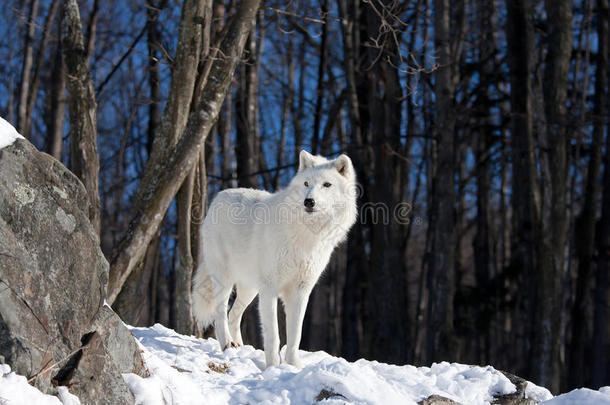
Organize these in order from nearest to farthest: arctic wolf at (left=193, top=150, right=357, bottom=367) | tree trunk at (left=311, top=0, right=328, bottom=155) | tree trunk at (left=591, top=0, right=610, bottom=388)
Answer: arctic wolf at (left=193, top=150, right=357, bottom=367) < tree trunk at (left=591, top=0, right=610, bottom=388) < tree trunk at (left=311, top=0, right=328, bottom=155)

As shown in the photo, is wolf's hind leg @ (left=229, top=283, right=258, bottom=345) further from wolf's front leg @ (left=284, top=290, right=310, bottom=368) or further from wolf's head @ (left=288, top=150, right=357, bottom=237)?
wolf's head @ (left=288, top=150, right=357, bottom=237)

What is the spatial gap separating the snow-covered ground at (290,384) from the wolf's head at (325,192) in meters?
1.35

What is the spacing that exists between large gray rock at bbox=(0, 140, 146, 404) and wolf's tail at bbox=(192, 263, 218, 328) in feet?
9.46

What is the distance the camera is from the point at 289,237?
5605 millimetres

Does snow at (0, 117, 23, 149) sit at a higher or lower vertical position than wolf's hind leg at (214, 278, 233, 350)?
higher

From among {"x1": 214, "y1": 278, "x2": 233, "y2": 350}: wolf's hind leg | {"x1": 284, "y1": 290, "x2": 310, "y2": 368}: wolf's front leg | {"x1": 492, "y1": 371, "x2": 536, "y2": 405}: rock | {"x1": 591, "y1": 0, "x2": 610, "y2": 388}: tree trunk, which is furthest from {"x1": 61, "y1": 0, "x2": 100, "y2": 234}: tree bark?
{"x1": 591, "y1": 0, "x2": 610, "y2": 388}: tree trunk

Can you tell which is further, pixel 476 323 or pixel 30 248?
pixel 476 323

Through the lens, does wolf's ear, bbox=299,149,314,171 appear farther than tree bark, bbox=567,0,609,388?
No

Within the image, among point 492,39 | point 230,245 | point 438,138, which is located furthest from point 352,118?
point 230,245

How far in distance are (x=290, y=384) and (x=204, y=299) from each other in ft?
8.94

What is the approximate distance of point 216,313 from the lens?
659cm

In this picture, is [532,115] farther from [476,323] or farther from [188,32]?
[188,32]

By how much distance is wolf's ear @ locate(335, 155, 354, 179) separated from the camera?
5.94m

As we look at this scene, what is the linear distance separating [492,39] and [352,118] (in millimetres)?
5708
